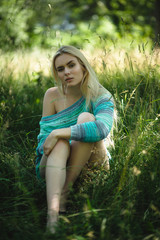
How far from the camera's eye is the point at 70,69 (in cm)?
→ 204

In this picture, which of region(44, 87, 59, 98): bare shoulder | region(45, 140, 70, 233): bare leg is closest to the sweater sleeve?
region(45, 140, 70, 233): bare leg

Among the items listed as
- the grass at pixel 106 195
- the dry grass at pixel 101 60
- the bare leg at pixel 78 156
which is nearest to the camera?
the grass at pixel 106 195

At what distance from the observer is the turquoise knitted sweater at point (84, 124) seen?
1608mm

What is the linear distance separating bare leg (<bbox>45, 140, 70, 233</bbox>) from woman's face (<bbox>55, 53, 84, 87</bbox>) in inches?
24.2

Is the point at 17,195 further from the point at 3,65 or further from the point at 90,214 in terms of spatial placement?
the point at 3,65

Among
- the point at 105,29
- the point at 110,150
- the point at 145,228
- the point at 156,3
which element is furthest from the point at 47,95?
the point at 105,29

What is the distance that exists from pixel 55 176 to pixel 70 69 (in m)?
0.94

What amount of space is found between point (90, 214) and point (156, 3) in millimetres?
6281

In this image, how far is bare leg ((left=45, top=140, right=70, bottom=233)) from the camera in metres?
1.36

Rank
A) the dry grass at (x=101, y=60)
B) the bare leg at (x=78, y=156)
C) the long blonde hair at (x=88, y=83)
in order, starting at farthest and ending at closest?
the dry grass at (x=101, y=60) < the long blonde hair at (x=88, y=83) < the bare leg at (x=78, y=156)

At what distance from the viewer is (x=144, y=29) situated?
10820mm

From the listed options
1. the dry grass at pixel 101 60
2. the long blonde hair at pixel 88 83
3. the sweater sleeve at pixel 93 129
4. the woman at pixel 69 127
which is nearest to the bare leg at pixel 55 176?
the woman at pixel 69 127

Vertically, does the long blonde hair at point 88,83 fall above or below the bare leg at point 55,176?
above

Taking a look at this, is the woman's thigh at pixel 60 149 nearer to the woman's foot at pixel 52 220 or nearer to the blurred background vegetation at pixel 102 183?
the blurred background vegetation at pixel 102 183
